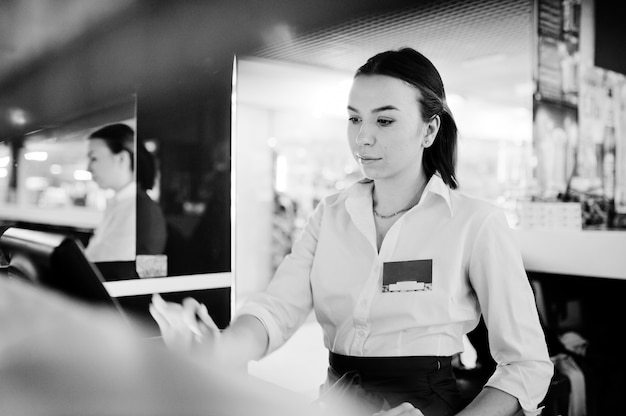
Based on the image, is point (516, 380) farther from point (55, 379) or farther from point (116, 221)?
point (116, 221)

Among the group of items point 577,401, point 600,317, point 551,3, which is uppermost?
point 551,3

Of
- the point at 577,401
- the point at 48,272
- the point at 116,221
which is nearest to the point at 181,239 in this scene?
the point at 116,221

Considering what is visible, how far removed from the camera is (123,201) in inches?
124

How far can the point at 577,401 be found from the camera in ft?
8.04

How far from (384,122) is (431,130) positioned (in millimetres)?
153

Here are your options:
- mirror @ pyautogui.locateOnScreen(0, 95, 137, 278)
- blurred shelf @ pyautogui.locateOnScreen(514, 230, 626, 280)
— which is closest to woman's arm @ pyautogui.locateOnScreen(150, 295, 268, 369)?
blurred shelf @ pyautogui.locateOnScreen(514, 230, 626, 280)

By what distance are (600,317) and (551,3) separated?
194 cm

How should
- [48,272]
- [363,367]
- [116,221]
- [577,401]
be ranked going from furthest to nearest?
[116,221], [577,401], [363,367], [48,272]

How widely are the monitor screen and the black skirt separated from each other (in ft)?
2.85

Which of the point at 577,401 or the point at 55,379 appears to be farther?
the point at 577,401

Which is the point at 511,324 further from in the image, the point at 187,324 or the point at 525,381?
the point at 187,324

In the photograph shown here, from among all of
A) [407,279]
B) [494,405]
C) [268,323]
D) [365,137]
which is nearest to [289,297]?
[268,323]

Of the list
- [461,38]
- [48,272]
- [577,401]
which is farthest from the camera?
[461,38]

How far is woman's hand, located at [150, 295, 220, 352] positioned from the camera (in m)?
0.82
